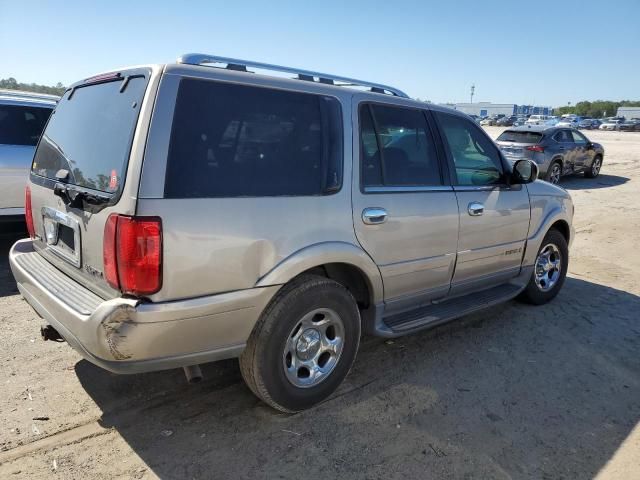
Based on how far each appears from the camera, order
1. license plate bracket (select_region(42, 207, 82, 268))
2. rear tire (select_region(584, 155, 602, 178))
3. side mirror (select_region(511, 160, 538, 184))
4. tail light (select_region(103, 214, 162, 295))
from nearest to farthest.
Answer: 1. tail light (select_region(103, 214, 162, 295))
2. license plate bracket (select_region(42, 207, 82, 268))
3. side mirror (select_region(511, 160, 538, 184))
4. rear tire (select_region(584, 155, 602, 178))

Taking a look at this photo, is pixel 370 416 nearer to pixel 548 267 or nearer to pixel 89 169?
pixel 89 169

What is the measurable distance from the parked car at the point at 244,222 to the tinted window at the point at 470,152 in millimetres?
44

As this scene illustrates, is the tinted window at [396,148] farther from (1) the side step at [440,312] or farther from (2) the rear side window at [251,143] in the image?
(1) the side step at [440,312]

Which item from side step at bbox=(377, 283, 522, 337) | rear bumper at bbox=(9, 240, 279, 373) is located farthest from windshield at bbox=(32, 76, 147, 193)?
side step at bbox=(377, 283, 522, 337)

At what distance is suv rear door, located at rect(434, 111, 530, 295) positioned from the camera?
12.8 ft

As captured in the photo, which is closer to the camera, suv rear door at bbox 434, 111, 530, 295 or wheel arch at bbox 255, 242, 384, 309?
wheel arch at bbox 255, 242, 384, 309

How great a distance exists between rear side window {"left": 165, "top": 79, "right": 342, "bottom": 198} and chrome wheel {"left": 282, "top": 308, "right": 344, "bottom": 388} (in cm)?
78

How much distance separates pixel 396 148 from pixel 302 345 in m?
1.52

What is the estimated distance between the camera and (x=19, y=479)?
2.42 meters

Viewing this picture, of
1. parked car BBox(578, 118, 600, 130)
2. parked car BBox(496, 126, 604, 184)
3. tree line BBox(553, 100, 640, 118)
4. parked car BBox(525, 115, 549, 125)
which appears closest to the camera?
parked car BBox(496, 126, 604, 184)

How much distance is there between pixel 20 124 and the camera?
234 inches

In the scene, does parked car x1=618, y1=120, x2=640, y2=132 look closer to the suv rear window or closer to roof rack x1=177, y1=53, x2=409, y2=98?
the suv rear window

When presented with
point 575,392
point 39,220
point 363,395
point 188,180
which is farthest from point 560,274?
point 39,220

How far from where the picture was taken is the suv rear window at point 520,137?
13.6 m
